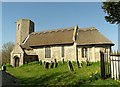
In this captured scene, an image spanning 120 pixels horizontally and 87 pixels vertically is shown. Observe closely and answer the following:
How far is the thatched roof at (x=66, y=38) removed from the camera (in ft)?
110

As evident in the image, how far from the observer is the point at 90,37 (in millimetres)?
34344

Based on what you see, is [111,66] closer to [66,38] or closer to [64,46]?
[64,46]

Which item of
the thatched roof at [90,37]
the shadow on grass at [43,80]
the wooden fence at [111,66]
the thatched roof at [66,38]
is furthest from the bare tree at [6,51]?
the wooden fence at [111,66]

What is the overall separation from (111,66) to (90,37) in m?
20.6

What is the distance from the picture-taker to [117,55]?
13.7 meters

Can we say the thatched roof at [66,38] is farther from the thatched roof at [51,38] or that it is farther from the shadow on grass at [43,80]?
the shadow on grass at [43,80]

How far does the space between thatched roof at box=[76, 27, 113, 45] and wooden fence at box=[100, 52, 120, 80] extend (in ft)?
58.4

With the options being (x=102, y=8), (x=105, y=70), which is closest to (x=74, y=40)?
(x=102, y=8)

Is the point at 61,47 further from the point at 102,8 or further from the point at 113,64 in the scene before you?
the point at 113,64

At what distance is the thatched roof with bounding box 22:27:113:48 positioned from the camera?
1314 inches

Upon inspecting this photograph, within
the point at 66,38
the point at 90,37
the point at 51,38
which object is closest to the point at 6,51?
the point at 51,38

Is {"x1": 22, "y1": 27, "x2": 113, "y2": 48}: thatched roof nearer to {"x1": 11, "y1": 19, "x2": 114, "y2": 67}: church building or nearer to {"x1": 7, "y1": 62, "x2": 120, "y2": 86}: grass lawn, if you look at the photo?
{"x1": 11, "y1": 19, "x2": 114, "y2": 67}: church building

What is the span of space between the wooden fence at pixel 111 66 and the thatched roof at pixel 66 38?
58.4ft

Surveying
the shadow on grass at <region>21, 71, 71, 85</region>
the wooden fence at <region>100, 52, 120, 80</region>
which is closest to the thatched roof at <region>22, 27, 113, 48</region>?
the shadow on grass at <region>21, 71, 71, 85</region>
